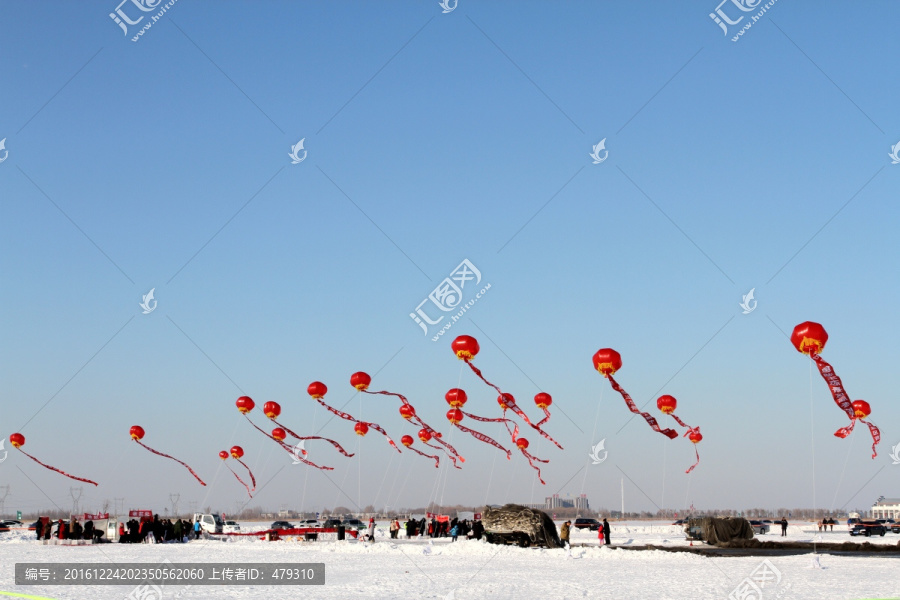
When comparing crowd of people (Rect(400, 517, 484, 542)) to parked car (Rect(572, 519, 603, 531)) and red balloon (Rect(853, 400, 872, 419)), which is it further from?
red balloon (Rect(853, 400, 872, 419))

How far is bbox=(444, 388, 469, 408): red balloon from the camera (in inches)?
1286

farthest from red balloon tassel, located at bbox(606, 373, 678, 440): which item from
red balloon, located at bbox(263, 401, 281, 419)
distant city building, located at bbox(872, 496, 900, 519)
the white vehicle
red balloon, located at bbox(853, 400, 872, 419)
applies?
distant city building, located at bbox(872, 496, 900, 519)

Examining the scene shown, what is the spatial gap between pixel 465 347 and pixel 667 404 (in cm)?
975

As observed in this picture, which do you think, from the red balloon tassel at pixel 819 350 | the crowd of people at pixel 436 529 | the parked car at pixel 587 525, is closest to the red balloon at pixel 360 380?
the crowd of people at pixel 436 529

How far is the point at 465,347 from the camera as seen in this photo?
2677cm

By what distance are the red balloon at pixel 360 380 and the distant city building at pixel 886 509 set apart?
170 m

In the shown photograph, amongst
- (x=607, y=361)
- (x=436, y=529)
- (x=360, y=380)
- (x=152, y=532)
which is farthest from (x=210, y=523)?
(x=607, y=361)

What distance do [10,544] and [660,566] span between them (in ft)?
91.0

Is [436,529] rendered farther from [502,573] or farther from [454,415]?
[502,573]

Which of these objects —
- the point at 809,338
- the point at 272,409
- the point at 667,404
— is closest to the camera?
the point at 809,338

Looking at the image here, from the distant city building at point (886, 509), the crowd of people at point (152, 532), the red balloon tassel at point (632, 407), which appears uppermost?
the red balloon tassel at point (632, 407)

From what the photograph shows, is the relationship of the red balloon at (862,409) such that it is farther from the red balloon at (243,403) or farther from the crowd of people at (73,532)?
the crowd of people at (73,532)

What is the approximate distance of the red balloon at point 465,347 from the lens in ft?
87.7

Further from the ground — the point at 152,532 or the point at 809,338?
the point at 809,338
